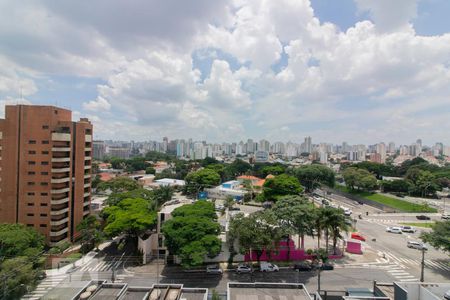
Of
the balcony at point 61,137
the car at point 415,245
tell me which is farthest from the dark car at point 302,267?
the balcony at point 61,137

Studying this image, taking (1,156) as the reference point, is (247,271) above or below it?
below

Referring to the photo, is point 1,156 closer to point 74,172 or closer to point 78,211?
point 74,172

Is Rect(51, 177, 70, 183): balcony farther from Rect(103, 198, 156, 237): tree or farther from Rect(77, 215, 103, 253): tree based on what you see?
Rect(103, 198, 156, 237): tree

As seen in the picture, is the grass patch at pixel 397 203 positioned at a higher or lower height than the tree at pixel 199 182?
lower

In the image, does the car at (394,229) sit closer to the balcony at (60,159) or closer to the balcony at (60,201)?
the balcony at (60,201)

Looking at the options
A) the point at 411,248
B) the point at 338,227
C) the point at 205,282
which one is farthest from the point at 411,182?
the point at 205,282

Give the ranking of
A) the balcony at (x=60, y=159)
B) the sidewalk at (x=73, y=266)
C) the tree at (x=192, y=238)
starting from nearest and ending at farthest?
the tree at (x=192, y=238) → the sidewalk at (x=73, y=266) → the balcony at (x=60, y=159)
